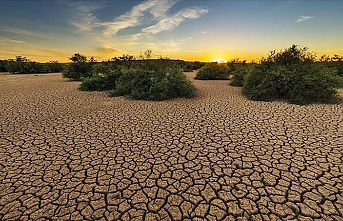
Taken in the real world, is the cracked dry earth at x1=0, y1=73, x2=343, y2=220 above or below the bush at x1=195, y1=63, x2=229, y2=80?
below

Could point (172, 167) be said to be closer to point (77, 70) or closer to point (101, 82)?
point (101, 82)

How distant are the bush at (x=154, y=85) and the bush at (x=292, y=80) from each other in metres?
3.25

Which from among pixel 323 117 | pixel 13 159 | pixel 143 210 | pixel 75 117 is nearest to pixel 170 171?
pixel 143 210

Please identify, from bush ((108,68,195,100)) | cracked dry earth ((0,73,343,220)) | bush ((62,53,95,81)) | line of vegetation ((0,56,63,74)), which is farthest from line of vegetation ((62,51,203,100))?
line of vegetation ((0,56,63,74))

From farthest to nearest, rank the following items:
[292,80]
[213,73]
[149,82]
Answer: [213,73]
[149,82]
[292,80]

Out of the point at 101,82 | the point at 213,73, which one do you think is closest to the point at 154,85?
the point at 101,82

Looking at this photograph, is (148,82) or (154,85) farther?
(148,82)

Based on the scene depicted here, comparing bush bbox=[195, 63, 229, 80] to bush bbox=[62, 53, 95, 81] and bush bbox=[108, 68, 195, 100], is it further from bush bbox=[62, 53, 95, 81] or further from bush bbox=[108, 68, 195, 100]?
bush bbox=[62, 53, 95, 81]

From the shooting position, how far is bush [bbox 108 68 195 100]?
9070 millimetres

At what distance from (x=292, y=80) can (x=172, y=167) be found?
26.4 ft

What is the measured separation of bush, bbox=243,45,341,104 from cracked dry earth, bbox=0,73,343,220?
2.43 metres

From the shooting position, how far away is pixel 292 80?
28.4ft

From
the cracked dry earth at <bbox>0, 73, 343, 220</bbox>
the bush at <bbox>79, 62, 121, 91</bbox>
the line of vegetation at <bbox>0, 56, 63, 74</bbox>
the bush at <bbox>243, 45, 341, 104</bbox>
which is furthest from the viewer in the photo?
the line of vegetation at <bbox>0, 56, 63, 74</bbox>

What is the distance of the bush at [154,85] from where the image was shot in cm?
907
